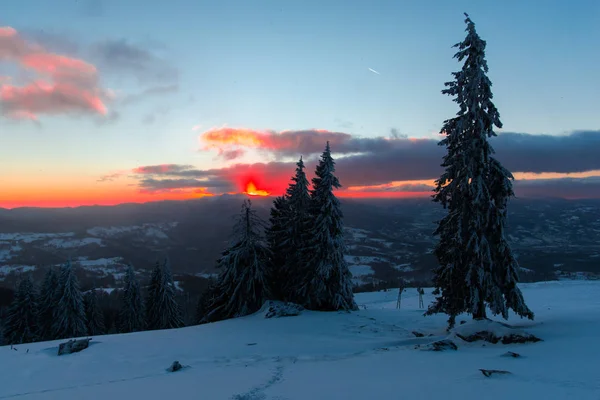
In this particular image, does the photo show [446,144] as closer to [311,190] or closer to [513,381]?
[513,381]

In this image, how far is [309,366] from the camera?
40.8 ft

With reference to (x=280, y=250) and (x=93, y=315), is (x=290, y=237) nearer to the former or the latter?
(x=280, y=250)

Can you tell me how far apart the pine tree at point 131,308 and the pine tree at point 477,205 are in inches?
1833

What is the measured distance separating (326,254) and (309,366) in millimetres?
16792

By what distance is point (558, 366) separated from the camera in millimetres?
9195

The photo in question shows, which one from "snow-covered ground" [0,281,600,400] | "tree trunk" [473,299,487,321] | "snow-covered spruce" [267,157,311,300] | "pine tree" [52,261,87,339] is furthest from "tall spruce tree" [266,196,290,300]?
"pine tree" [52,261,87,339]

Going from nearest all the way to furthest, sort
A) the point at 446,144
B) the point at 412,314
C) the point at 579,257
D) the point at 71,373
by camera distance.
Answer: the point at 71,373
the point at 446,144
the point at 412,314
the point at 579,257

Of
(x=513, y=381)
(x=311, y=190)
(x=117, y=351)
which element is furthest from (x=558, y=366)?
(x=311, y=190)

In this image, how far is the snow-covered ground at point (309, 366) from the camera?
27.4 ft

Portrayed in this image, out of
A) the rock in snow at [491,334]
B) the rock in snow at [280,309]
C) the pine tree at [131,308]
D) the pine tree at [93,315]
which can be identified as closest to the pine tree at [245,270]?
the rock in snow at [280,309]

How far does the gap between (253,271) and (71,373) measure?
61.2ft

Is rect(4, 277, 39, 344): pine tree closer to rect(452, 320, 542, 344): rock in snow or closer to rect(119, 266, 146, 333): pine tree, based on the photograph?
rect(119, 266, 146, 333): pine tree

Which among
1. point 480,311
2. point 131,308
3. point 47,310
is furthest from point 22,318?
point 480,311

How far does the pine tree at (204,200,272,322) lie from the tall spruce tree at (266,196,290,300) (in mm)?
1371
